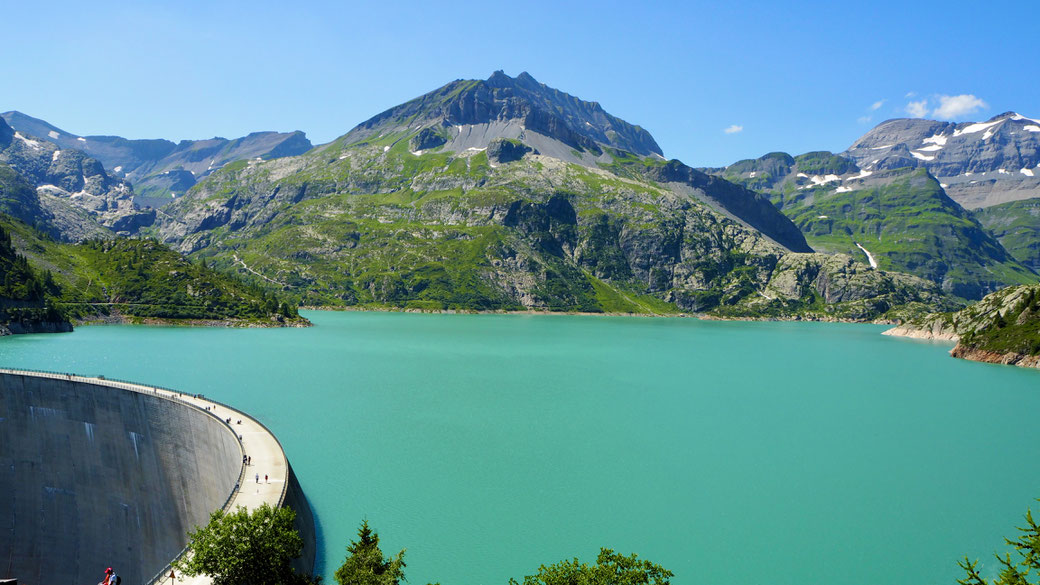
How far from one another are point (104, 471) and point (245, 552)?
43.8 meters

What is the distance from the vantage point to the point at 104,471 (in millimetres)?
63344

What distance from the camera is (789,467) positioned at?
6881 cm

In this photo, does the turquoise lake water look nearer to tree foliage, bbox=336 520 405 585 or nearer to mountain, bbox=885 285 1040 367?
tree foliage, bbox=336 520 405 585

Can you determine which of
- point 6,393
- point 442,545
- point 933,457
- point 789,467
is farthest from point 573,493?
point 6,393

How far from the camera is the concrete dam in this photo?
57750 mm

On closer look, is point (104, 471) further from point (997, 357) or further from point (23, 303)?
point (997, 357)

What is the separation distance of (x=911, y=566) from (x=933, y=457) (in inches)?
1416

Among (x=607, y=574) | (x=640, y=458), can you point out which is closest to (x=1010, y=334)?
(x=640, y=458)

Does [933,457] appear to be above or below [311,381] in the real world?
above

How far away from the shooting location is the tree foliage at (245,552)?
32.3 m

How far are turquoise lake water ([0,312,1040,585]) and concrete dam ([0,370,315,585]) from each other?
1024cm

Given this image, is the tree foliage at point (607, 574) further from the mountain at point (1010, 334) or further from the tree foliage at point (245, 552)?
the mountain at point (1010, 334)

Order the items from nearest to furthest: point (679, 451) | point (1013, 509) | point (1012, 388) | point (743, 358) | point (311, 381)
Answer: point (1013, 509)
point (679, 451)
point (311, 381)
point (1012, 388)
point (743, 358)

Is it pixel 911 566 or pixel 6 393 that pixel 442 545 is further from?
pixel 6 393
